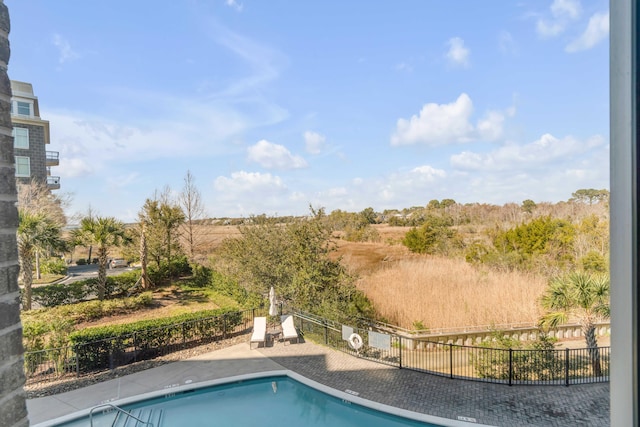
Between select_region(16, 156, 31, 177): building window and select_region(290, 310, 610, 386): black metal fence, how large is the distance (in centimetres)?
1890

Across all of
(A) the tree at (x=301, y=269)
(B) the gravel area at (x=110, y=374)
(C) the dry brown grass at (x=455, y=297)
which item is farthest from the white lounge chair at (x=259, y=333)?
(C) the dry brown grass at (x=455, y=297)

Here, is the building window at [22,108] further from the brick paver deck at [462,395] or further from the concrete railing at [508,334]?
the concrete railing at [508,334]

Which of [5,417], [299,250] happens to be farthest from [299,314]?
[5,417]

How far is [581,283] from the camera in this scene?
7.66 meters

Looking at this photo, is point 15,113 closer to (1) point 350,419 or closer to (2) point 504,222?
(1) point 350,419

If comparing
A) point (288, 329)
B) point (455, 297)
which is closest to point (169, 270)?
point (288, 329)

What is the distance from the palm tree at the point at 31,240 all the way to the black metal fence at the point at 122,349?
4.30m

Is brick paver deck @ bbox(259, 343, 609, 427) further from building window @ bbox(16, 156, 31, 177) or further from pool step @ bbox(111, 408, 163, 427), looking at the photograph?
building window @ bbox(16, 156, 31, 177)

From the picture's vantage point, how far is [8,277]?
1191 millimetres

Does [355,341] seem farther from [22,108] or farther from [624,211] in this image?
[22,108]

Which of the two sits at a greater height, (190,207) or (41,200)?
(41,200)

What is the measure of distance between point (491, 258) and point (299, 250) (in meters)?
10.2

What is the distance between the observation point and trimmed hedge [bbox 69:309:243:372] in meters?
7.99

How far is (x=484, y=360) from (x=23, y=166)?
2381 cm
